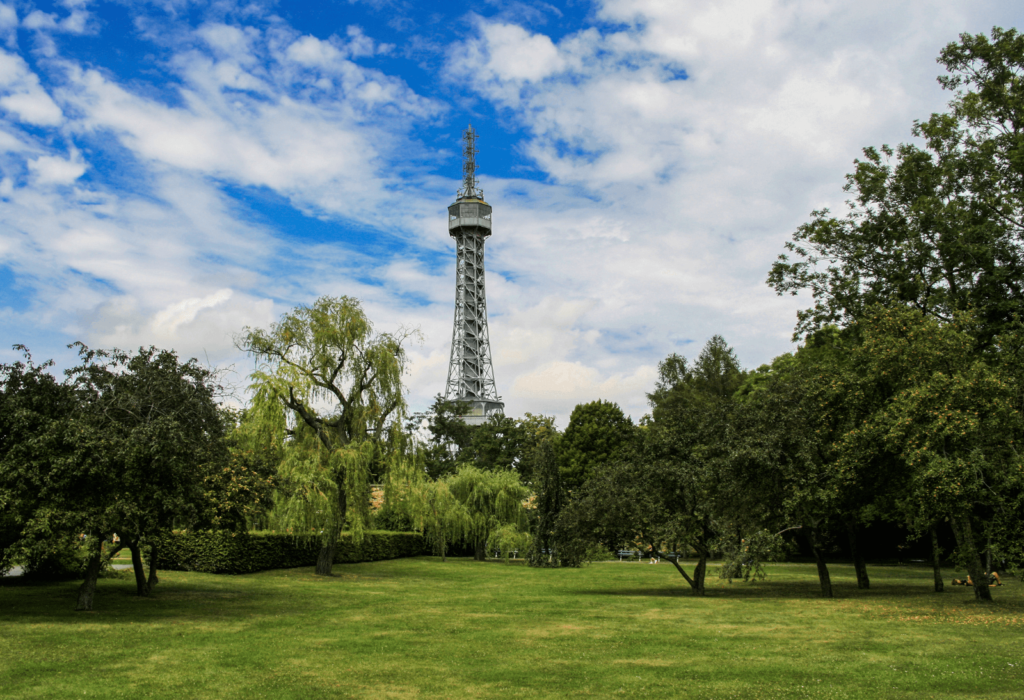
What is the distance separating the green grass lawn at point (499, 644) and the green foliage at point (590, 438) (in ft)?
101

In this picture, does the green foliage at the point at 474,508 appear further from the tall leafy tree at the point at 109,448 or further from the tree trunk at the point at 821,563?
the tall leafy tree at the point at 109,448

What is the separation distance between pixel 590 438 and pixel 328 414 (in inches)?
1169

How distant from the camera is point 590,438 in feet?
177

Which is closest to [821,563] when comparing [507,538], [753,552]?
[753,552]

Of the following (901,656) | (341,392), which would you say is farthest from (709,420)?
(341,392)

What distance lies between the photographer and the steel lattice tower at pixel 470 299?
96.2 m

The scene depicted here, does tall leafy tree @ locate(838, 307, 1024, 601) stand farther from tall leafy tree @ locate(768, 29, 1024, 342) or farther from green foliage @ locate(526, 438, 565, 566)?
green foliage @ locate(526, 438, 565, 566)

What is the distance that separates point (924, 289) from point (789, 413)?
7872mm

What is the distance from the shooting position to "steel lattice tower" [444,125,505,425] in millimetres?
96188

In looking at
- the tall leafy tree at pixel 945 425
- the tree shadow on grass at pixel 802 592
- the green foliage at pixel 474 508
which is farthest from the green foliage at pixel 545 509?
the tall leafy tree at pixel 945 425

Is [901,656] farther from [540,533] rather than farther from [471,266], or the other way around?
[471,266]

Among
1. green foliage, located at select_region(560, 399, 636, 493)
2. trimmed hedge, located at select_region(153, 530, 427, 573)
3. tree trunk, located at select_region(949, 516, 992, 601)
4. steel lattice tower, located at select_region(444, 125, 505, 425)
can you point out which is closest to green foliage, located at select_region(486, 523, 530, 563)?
trimmed hedge, located at select_region(153, 530, 427, 573)

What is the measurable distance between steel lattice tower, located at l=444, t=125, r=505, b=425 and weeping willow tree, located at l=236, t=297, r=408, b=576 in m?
66.9

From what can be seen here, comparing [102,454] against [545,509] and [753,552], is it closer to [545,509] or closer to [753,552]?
[753,552]
